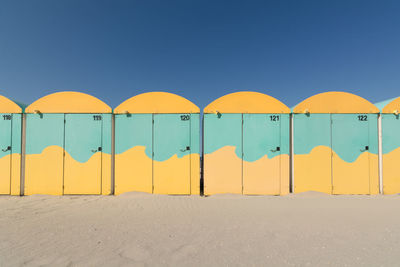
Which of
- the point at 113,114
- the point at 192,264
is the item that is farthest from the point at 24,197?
the point at 192,264

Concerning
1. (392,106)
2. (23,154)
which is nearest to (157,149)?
(23,154)

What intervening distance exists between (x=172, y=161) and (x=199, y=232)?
246 cm

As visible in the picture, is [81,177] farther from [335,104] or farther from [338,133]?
[335,104]

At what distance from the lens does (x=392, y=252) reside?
2.10 meters

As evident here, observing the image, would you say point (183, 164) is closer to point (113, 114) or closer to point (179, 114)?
point (179, 114)

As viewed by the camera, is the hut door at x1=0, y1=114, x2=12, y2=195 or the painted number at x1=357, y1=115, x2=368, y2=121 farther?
the painted number at x1=357, y1=115, x2=368, y2=121

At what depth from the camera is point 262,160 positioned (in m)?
4.89

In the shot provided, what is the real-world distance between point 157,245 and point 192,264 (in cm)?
63

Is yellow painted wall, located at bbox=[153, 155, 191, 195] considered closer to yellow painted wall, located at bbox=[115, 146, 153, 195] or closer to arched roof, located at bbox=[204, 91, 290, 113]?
yellow painted wall, located at bbox=[115, 146, 153, 195]

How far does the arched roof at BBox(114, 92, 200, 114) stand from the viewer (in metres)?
4.96

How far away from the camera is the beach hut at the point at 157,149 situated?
4852 mm

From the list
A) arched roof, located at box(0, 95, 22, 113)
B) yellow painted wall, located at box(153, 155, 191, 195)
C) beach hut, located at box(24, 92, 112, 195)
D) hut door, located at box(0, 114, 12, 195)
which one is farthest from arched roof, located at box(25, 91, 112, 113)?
yellow painted wall, located at box(153, 155, 191, 195)

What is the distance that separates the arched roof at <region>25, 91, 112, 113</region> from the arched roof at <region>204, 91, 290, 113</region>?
3.20m

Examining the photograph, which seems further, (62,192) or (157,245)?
(62,192)
